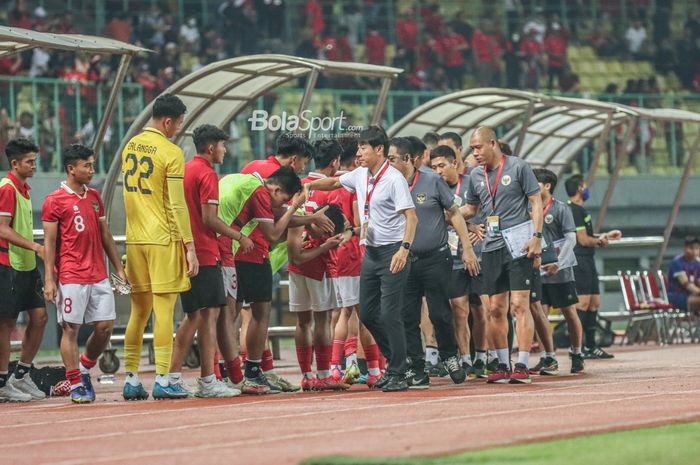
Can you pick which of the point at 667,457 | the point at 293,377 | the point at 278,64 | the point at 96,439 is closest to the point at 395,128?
the point at 278,64

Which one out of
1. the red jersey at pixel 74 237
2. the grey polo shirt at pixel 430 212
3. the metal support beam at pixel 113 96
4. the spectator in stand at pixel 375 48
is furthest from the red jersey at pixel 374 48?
the red jersey at pixel 74 237

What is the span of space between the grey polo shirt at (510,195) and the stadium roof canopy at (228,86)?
422cm

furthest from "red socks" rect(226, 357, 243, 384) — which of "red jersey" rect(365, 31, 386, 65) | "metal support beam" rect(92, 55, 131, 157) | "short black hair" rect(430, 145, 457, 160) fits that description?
"red jersey" rect(365, 31, 386, 65)

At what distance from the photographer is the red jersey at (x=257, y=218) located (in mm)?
11875

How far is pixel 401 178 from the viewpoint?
11.8 m

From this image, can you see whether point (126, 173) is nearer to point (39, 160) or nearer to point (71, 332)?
point (71, 332)

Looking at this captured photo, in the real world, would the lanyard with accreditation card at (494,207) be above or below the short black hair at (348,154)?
below

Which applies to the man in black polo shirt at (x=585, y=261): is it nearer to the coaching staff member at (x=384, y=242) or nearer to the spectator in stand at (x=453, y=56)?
the coaching staff member at (x=384, y=242)

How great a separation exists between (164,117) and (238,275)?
1.52m

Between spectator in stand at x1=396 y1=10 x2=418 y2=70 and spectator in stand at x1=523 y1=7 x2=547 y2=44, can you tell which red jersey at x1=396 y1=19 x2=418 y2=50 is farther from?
spectator in stand at x1=523 y1=7 x2=547 y2=44

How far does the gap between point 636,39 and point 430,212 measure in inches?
985

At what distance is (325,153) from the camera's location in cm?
1296

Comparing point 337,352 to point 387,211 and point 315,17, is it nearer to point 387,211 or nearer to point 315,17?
point 387,211

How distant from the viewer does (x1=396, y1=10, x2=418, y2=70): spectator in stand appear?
107ft
